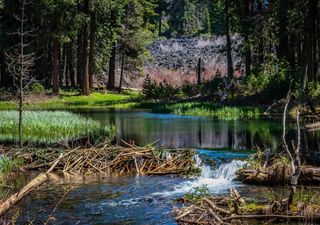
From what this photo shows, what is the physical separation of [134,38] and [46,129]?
39.7 metres

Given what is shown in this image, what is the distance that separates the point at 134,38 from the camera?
63.4 m

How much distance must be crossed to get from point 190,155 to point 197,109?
68.1 ft

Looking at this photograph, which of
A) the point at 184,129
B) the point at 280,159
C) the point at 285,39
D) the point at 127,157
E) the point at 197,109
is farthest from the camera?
the point at 285,39

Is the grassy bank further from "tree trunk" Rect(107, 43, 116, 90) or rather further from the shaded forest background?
"tree trunk" Rect(107, 43, 116, 90)

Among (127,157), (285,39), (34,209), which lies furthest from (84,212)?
(285,39)

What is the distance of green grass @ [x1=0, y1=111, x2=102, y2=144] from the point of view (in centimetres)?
2388

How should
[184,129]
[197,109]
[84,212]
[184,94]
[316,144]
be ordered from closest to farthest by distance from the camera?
1. [84,212]
2. [316,144]
3. [184,129]
4. [197,109]
5. [184,94]

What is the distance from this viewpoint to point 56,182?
15883 millimetres

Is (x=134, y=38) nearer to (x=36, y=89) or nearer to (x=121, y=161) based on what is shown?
(x=36, y=89)

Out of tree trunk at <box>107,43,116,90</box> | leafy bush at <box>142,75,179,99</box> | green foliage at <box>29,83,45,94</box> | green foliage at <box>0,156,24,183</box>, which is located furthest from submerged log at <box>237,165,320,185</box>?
tree trunk at <box>107,43,116,90</box>

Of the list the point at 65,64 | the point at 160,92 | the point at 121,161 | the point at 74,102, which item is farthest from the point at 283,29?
the point at 65,64

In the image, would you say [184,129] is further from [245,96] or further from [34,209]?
[34,209]

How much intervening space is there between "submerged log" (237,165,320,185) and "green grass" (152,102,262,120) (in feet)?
62.0

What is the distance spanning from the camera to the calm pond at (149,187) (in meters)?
11.8
